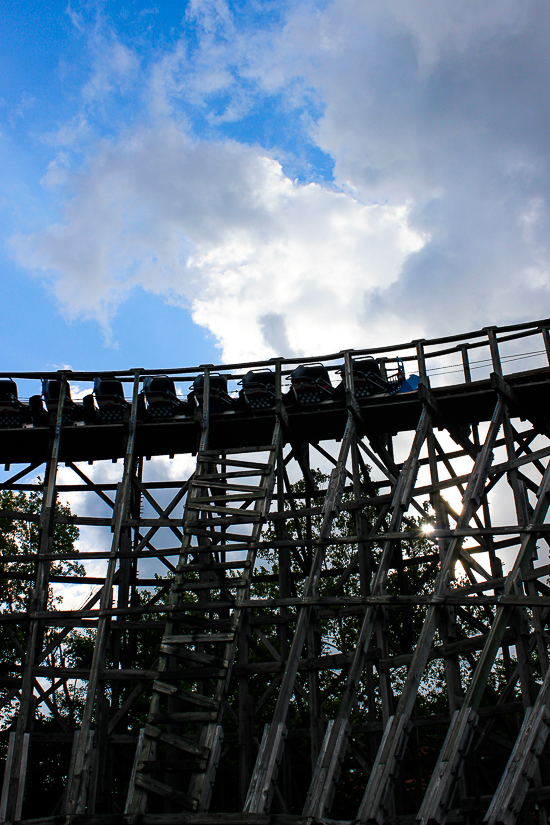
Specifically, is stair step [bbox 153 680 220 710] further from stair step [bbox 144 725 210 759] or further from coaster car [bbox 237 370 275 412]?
coaster car [bbox 237 370 275 412]

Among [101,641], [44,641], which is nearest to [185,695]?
[101,641]

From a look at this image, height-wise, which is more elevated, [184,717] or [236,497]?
[236,497]

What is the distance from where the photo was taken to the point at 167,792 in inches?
363

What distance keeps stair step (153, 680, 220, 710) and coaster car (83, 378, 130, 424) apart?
5.70m

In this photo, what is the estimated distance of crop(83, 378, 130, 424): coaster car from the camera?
14375 millimetres

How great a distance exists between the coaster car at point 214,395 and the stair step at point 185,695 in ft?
19.2

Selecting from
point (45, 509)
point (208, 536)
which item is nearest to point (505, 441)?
point (208, 536)

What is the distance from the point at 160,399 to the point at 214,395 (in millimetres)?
1071

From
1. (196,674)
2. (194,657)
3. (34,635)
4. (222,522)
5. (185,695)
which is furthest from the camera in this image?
(222,522)

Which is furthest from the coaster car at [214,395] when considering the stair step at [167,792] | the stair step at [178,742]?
the stair step at [167,792]

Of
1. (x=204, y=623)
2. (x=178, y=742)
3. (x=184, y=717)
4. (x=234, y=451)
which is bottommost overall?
(x=178, y=742)

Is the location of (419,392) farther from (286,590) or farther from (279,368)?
(286,590)

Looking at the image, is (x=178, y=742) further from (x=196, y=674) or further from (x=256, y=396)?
(x=256, y=396)

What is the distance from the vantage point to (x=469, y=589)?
11617mm
